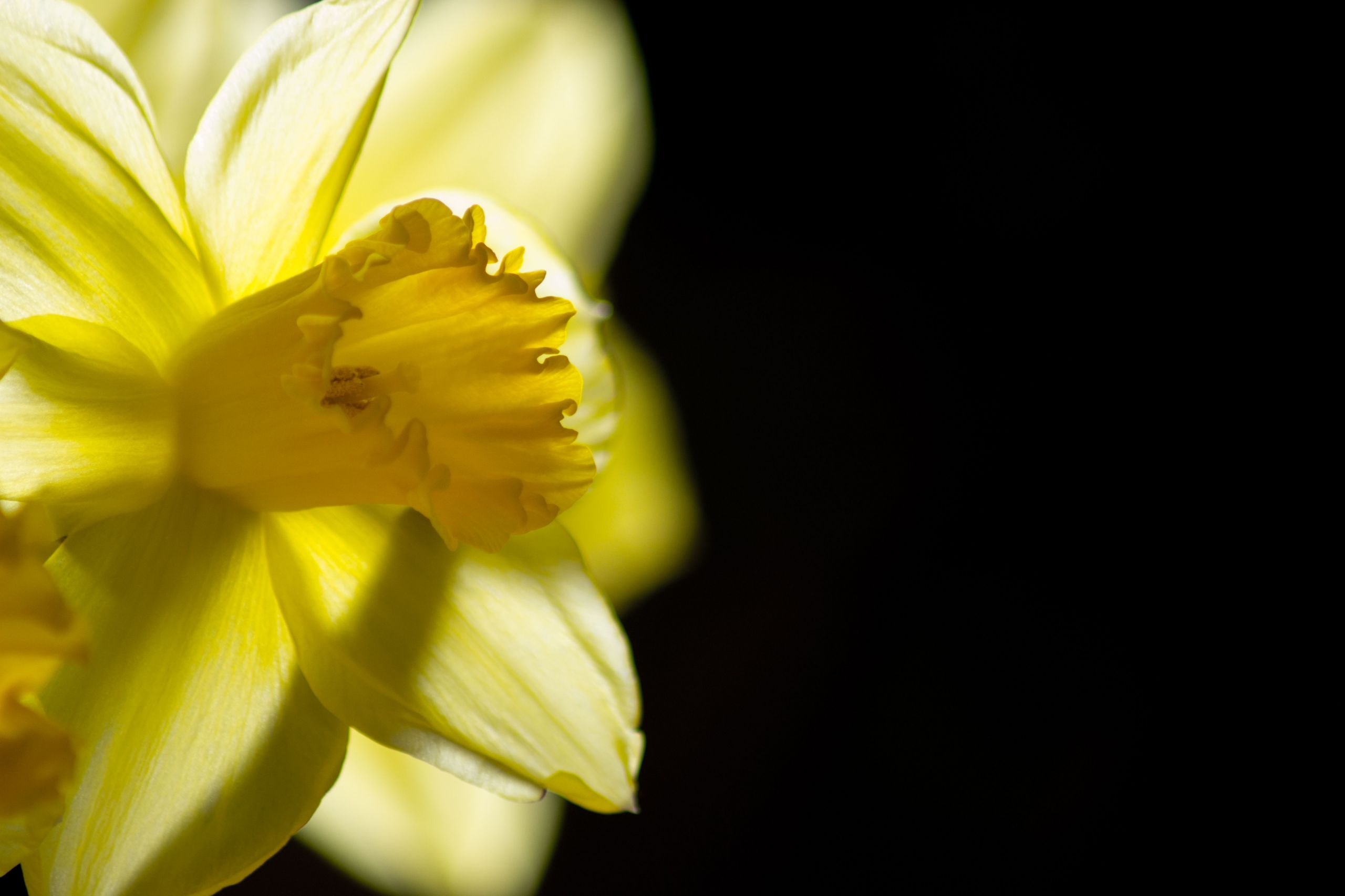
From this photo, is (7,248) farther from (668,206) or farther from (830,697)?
(830,697)

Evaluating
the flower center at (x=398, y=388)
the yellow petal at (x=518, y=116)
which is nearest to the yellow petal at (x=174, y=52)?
the yellow petal at (x=518, y=116)

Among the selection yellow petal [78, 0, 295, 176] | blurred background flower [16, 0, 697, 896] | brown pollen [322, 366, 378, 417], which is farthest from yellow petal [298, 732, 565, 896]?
yellow petal [78, 0, 295, 176]

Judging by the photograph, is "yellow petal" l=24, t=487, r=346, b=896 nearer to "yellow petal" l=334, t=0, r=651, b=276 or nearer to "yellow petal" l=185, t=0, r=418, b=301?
"yellow petal" l=185, t=0, r=418, b=301

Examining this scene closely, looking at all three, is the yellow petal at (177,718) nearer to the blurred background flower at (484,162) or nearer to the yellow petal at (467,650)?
the yellow petal at (467,650)

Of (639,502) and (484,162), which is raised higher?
(484,162)

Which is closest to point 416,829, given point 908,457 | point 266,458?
point 266,458

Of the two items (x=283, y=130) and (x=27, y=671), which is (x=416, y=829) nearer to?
(x=27, y=671)

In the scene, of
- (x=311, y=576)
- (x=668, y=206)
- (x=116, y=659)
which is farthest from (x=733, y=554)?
(x=116, y=659)
